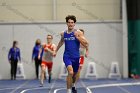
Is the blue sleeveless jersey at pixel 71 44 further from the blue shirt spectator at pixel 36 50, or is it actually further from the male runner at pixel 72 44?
the blue shirt spectator at pixel 36 50

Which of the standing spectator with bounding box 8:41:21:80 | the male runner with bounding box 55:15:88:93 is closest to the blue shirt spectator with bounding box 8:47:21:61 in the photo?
the standing spectator with bounding box 8:41:21:80

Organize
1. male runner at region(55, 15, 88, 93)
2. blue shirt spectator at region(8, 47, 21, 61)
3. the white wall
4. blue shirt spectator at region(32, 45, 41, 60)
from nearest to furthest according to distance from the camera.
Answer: male runner at region(55, 15, 88, 93) → blue shirt spectator at region(32, 45, 41, 60) → blue shirt spectator at region(8, 47, 21, 61) → the white wall

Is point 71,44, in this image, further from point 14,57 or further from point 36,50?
point 14,57

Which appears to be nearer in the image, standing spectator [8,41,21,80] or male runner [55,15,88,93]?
male runner [55,15,88,93]

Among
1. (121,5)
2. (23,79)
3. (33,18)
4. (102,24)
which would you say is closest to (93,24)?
(102,24)

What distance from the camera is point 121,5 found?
23.1 metres

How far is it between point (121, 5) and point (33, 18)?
4977 millimetres

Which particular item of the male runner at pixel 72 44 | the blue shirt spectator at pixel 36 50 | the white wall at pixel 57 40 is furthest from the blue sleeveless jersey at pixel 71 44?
the white wall at pixel 57 40

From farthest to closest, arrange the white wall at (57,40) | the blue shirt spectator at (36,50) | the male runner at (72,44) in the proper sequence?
the white wall at (57,40) → the blue shirt spectator at (36,50) → the male runner at (72,44)

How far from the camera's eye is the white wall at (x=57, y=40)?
2297cm

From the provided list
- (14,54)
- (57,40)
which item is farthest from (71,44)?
(57,40)

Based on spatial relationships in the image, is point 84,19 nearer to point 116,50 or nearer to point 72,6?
point 72,6

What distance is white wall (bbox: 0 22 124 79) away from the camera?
2297 cm

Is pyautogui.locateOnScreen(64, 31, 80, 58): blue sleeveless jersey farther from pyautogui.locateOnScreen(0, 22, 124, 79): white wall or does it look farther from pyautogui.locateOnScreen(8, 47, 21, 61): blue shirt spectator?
pyautogui.locateOnScreen(0, 22, 124, 79): white wall
